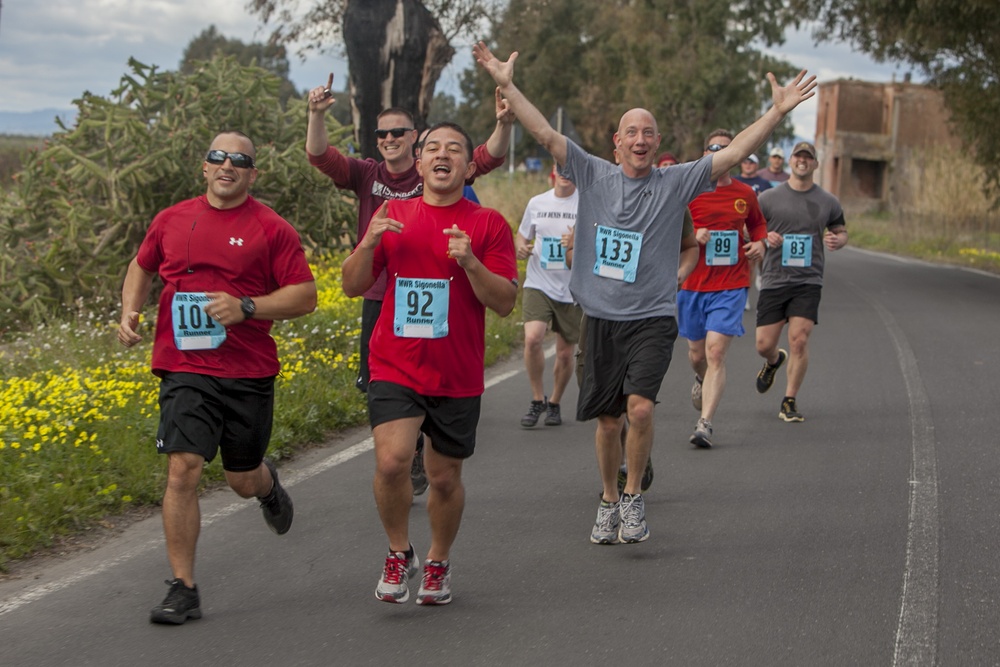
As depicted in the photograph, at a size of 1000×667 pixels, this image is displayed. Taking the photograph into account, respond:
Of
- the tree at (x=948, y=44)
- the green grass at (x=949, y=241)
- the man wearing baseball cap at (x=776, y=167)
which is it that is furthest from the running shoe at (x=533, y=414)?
the green grass at (x=949, y=241)

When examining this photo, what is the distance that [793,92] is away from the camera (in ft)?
21.0

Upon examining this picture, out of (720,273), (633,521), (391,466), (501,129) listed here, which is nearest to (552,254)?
(720,273)

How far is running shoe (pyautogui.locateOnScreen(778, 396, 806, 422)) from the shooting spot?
9.88 metres

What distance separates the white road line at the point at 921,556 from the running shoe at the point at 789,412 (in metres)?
0.82

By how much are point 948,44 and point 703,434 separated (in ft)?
55.3

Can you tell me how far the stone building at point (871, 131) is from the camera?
248 ft

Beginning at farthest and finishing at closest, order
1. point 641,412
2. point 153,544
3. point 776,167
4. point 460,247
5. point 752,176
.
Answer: point 776,167 → point 752,176 → point 641,412 → point 153,544 → point 460,247

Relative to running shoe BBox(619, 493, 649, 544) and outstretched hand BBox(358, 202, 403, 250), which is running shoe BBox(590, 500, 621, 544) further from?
outstretched hand BBox(358, 202, 403, 250)

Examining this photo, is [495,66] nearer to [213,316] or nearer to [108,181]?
[213,316]

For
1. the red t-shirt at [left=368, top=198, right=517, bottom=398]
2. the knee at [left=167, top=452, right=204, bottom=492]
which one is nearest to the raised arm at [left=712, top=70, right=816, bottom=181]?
the red t-shirt at [left=368, top=198, right=517, bottom=398]

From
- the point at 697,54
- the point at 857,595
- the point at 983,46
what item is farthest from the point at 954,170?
the point at 857,595

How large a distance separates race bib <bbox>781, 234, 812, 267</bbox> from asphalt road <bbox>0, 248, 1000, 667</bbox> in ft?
3.99

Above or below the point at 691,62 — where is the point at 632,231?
below

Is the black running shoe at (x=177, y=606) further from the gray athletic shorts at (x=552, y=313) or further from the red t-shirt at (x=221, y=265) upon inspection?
the gray athletic shorts at (x=552, y=313)
